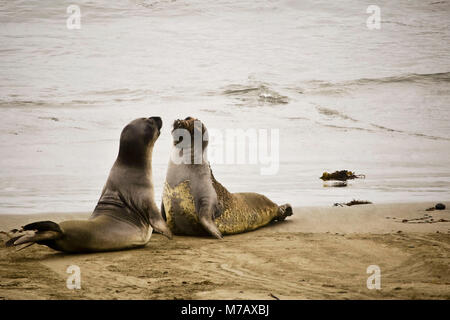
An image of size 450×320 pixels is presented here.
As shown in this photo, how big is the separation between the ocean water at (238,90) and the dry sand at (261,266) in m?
2.27

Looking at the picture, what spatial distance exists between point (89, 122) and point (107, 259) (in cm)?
1231

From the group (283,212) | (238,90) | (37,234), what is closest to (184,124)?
(283,212)

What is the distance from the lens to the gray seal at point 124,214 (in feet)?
15.0

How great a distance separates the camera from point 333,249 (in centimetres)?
489

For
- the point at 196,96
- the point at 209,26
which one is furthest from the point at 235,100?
the point at 209,26

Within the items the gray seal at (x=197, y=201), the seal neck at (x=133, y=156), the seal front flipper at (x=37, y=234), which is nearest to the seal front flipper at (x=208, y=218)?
the gray seal at (x=197, y=201)

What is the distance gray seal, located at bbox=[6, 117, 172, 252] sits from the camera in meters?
4.57

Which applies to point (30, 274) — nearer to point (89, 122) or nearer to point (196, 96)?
point (89, 122)

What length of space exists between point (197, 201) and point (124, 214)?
41.8 inches

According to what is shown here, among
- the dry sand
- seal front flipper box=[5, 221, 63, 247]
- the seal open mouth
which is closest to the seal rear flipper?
the dry sand

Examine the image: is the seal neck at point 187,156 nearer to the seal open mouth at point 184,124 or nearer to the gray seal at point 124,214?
the seal open mouth at point 184,124

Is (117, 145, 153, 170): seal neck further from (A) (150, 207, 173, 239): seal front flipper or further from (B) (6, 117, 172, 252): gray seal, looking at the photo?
(A) (150, 207, 173, 239): seal front flipper

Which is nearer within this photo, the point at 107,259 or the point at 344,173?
the point at 107,259
